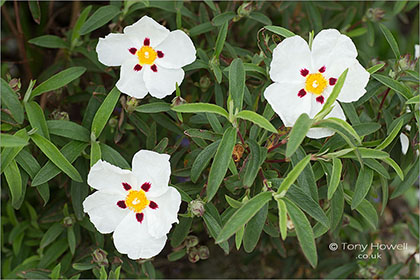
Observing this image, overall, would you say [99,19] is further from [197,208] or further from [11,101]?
[197,208]

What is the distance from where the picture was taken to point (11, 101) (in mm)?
1324

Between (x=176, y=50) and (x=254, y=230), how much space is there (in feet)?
1.56

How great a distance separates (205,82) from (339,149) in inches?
17.2

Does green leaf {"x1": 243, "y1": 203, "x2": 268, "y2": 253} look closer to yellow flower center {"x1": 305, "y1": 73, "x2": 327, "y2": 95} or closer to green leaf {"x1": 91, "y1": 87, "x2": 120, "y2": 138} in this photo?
yellow flower center {"x1": 305, "y1": 73, "x2": 327, "y2": 95}

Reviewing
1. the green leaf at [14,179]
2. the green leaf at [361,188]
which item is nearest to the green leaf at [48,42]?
the green leaf at [14,179]

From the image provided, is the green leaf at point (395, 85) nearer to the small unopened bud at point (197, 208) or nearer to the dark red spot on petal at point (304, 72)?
the dark red spot on petal at point (304, 72)

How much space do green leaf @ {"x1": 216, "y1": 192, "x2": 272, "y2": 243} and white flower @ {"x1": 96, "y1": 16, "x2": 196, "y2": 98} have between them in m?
0.36

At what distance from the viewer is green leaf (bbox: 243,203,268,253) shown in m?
1.29

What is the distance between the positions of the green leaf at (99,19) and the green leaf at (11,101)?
0.34m

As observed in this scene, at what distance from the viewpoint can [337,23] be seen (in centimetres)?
211

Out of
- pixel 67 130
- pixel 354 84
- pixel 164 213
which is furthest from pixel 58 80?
pixel 354 84

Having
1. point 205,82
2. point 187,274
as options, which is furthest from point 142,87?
point 187,274

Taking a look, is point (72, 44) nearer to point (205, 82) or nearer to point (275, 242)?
point (205, 82)

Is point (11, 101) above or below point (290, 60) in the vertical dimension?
below
